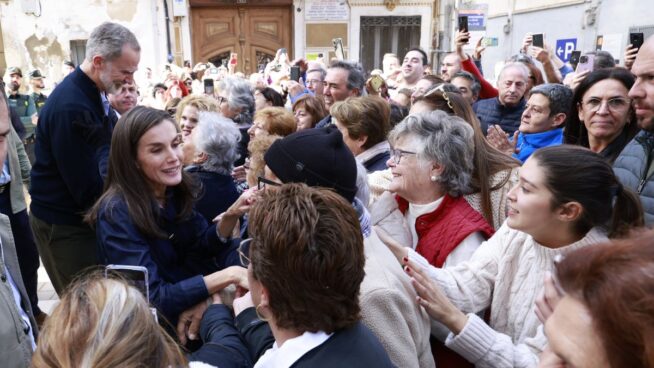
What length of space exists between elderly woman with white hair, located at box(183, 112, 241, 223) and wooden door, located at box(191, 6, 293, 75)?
1311cm

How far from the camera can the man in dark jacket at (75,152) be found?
259 centimetres

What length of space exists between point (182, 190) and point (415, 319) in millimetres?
1261

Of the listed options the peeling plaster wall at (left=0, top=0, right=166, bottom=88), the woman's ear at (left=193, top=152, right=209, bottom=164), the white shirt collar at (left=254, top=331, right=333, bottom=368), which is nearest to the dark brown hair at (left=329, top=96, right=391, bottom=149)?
the woman's ear at (left=193, top=152, right=209, bottom=164)

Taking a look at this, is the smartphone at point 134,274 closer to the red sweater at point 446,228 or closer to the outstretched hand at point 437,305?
the outstretched hand at point 437,305

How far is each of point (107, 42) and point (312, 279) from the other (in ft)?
7.72

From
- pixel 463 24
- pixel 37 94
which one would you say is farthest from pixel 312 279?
pixel 37 94

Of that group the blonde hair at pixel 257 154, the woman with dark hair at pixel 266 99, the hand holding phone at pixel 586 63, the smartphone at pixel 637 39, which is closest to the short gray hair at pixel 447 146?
the blonde hair at pixel 257 154

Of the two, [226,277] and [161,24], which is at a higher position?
[161,24]

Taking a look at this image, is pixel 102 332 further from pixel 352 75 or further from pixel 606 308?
pixel 352 75

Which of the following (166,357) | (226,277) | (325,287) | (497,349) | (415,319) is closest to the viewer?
(166,357)

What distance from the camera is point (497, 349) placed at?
62.7 inches

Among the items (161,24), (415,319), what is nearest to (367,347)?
(415,319)

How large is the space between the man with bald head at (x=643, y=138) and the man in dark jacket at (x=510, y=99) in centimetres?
203

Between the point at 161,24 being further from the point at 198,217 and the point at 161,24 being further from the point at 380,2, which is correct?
the point at 198,217
